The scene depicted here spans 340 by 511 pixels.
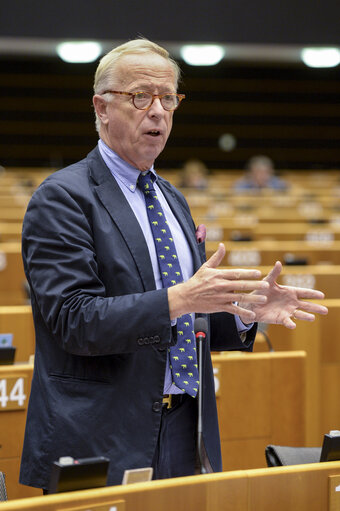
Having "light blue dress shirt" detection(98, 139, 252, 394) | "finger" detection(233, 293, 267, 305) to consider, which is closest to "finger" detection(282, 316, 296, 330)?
"finger" detection(233, 293, 267, 305)

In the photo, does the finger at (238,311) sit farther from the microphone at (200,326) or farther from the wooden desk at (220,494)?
the wooden desk at (220,494)

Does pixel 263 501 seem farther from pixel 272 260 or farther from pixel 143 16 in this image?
pixel 143 16

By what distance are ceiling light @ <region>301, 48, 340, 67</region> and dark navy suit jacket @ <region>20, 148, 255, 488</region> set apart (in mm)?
8344

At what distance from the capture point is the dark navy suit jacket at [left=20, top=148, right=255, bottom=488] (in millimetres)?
1315

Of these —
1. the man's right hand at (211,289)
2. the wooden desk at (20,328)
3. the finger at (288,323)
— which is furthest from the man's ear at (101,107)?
the wooden desk at (20,328)

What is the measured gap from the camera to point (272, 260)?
4965 millimetres

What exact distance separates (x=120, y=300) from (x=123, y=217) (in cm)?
21

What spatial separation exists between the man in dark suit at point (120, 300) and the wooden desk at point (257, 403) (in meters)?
1.13

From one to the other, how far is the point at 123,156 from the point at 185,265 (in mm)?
267

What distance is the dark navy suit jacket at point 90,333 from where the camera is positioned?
4.32 feet

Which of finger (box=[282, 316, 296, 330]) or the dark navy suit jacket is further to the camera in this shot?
finger (box=[282, 316, 296, 330])

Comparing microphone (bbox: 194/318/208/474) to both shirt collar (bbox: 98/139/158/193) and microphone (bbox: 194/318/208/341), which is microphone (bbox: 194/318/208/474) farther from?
shirt collar (bbox: 98/139/158/193)

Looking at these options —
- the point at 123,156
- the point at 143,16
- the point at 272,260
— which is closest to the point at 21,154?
the point at 143,16

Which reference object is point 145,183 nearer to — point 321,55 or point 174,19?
point 174,19
